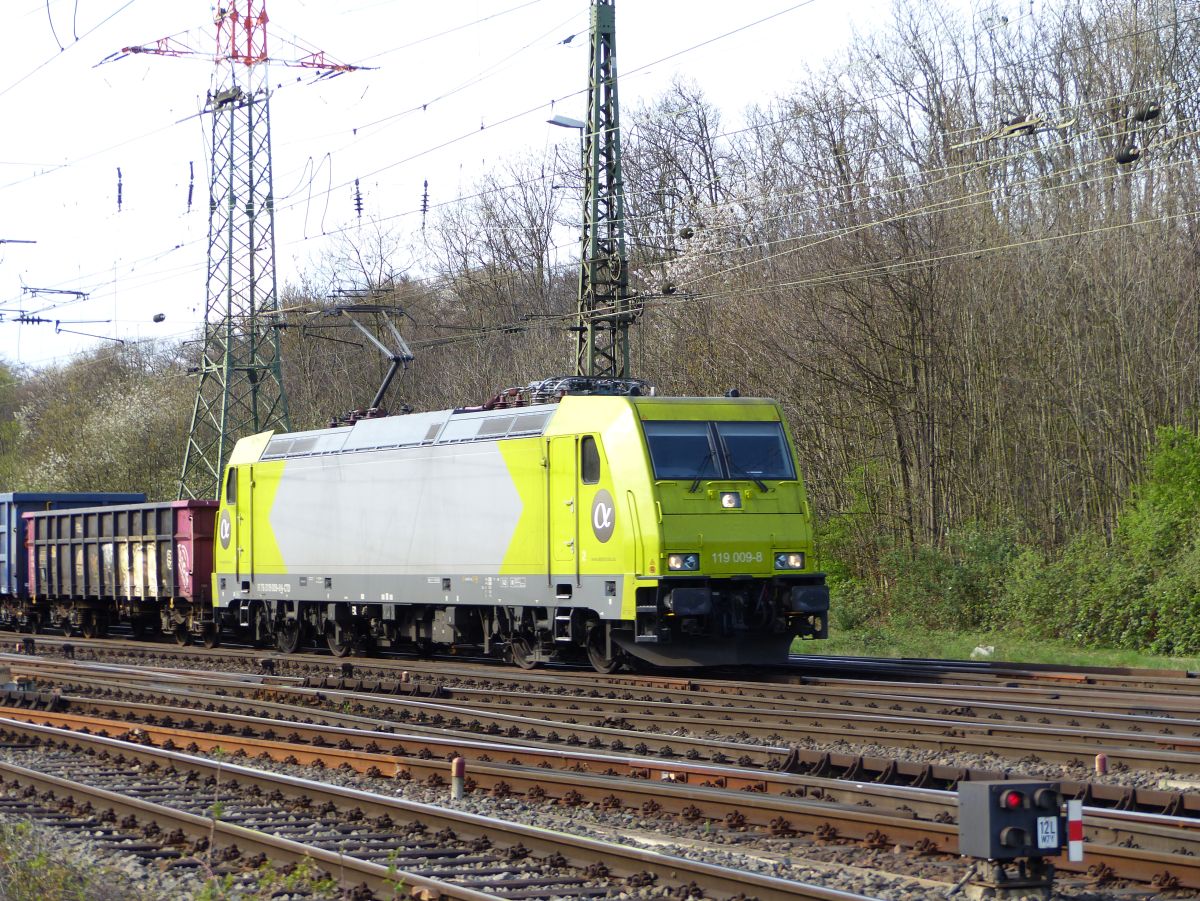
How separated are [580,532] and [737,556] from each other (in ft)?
6.19

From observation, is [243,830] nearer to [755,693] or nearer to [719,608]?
[755,693]

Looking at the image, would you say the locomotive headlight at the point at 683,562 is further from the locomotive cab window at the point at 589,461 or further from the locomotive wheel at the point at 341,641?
the locomotive wheel at the point at 341,641

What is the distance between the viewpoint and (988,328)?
2762 cm

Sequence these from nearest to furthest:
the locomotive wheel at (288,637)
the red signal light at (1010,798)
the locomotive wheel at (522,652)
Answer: the red signal light at (1010,798), the locomotive wheel at (522,652), the locomotive wheel at (288,637)

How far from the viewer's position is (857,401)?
29281mm

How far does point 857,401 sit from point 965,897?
75.0 feet

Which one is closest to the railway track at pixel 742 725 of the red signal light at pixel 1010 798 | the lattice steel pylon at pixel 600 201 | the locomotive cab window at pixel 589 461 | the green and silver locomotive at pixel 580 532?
the green and silver locomotive at pixel 580 532

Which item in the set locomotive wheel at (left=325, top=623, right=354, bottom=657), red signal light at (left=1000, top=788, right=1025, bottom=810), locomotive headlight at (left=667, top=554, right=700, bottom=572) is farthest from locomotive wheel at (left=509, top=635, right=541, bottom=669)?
red signal light at (left=1000, top=788, right=1025, bottom=810)

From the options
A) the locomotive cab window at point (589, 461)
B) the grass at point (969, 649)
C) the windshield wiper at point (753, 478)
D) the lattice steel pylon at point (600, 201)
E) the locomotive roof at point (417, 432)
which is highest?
the lattice steel pylon at point (600, 201)

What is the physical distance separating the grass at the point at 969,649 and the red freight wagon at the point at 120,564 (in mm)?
11238

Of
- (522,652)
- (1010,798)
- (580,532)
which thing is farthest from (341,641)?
(1010,798)

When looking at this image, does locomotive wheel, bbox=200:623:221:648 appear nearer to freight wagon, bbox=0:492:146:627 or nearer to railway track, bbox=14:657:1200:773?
freight wagon, bbox=0:492:146:627

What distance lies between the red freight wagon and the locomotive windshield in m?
12.9

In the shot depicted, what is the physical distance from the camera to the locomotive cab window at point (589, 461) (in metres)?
17.0
